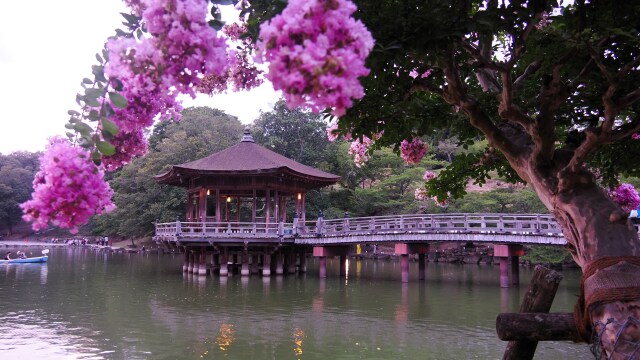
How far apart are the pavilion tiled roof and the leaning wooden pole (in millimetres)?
17153

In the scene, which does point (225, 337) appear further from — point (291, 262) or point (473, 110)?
point (291, 262)

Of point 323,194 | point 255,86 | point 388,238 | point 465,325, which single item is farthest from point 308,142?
point 255,86

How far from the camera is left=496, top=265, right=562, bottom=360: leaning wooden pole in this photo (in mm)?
4156

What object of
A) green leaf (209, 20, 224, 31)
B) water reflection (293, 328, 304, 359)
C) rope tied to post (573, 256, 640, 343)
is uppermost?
green leaf (209, 20, 224, 31)

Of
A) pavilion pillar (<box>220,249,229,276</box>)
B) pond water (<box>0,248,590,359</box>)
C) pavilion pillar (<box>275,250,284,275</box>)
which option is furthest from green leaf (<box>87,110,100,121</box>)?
pavilion pillar (<box>275,250,284,275</box>)

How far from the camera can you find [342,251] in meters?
22.2

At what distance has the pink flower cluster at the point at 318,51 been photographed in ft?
6.23

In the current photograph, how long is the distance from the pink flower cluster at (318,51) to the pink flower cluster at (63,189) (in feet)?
3.65

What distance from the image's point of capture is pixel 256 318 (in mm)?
12133

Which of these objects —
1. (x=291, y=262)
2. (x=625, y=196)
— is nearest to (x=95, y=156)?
(x=625, y=196)

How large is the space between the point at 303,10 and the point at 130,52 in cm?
85

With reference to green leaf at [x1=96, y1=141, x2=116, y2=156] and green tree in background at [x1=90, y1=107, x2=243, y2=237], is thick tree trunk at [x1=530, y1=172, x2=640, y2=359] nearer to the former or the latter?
green leaf at [x1=96, y1=141, x2=116, y2=156]

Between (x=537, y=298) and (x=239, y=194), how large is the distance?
69.2 feet

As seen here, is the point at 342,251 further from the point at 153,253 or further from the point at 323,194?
the point at 153,253
